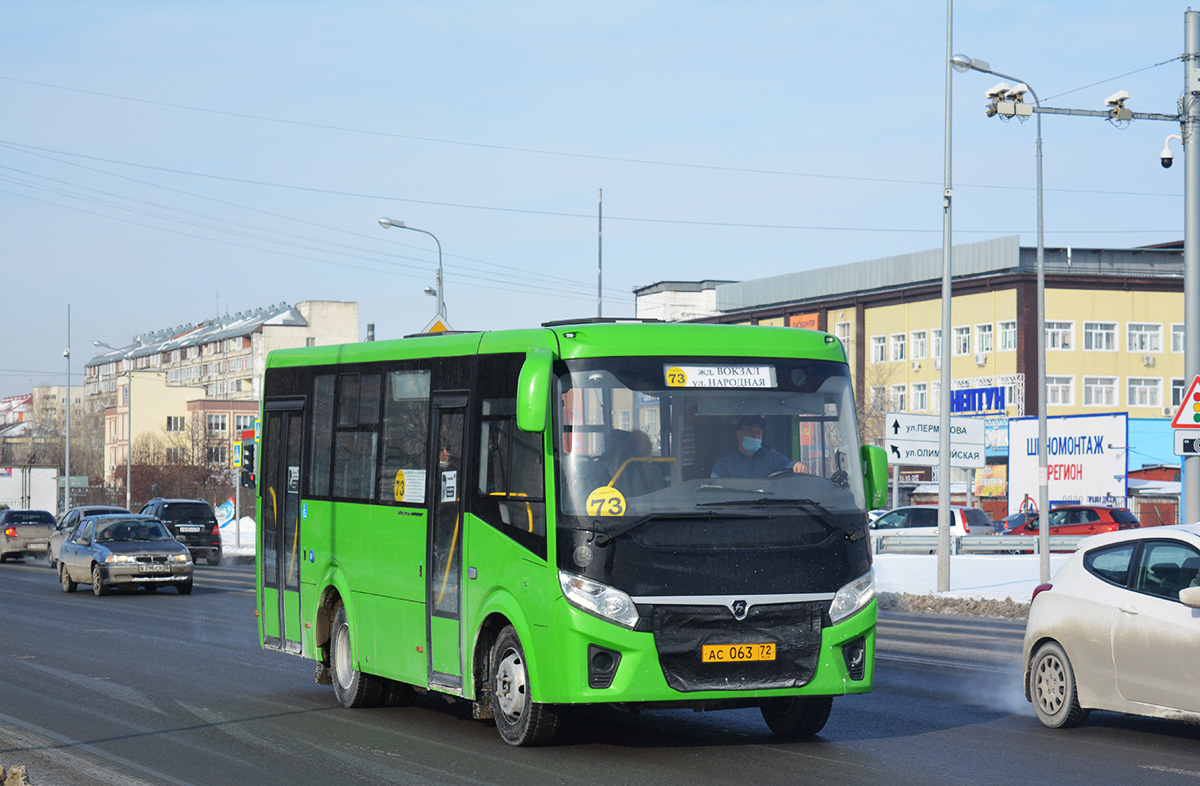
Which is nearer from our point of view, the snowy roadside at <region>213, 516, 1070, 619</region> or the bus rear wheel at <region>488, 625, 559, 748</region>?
the bus rear wheel at <region>488, 625, 559, 748</region>

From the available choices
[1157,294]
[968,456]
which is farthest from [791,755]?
[1157,294]

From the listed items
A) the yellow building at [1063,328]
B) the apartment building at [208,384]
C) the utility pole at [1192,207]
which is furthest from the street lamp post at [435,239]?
the apartment building at [208,384]

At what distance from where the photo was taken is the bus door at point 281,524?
44.7ft

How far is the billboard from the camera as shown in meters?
50.2

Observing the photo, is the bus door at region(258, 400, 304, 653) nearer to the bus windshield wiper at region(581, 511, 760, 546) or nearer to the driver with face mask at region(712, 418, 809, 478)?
the bus windshield wiper at region(581, 511, 760, 546)

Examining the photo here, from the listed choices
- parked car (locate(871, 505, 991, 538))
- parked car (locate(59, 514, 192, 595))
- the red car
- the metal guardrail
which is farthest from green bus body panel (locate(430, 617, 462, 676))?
the red car

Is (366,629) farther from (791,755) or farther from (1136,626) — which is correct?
(1136,626)

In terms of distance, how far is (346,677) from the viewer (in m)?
12.7

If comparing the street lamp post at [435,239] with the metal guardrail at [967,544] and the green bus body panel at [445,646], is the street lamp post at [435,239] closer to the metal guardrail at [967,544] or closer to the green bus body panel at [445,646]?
the metal guardrail at [967,544]

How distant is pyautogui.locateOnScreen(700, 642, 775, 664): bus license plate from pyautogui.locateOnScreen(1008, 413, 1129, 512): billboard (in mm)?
41036

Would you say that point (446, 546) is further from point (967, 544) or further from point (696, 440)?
point (967, 544)

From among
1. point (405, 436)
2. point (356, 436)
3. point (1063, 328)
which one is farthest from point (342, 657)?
point (1063, 328)

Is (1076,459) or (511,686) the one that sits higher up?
(1076,459)

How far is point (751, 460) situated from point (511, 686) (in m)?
2.16
